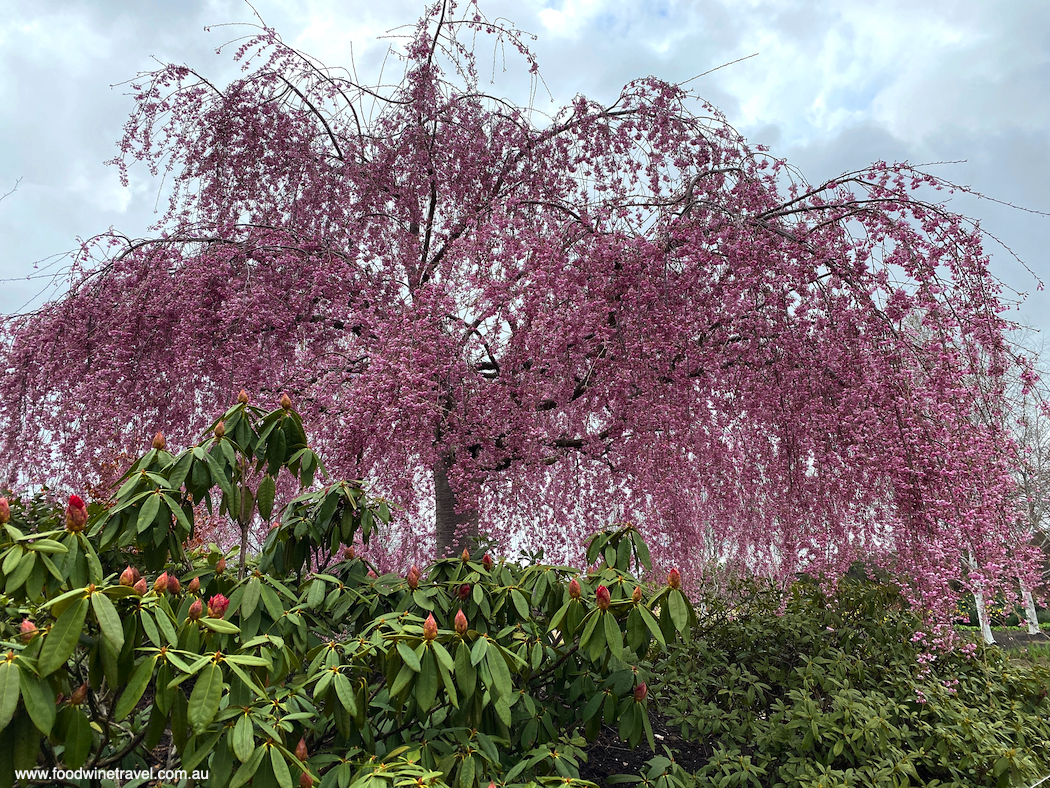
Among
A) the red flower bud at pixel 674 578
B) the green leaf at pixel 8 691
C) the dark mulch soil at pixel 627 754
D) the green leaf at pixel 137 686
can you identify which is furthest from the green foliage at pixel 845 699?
the green leaf at pixel 8 691

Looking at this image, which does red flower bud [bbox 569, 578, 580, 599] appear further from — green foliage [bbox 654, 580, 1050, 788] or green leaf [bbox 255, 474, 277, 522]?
green foliage [bbox 654, 580, 1050, 788]

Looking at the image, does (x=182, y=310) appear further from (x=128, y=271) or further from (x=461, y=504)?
(x=461, y=504)

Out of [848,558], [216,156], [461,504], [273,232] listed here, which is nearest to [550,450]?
[461,504]

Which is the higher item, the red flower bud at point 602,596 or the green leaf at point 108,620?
the green leaf at point 108,620

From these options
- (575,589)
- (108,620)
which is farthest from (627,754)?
(108,620)

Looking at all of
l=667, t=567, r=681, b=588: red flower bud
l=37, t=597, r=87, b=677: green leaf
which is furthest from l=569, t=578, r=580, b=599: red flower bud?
l=37, t=597, r=87, b=677: green leaf

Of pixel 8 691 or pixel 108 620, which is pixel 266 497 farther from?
pixel 8 691

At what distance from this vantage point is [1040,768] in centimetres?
265

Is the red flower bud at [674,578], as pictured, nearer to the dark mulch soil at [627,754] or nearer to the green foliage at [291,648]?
the green foliage at [291,648]

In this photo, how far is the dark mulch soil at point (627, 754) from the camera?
9.69 ft

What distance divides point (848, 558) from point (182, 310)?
4728mm

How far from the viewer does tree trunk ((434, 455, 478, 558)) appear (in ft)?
15.5

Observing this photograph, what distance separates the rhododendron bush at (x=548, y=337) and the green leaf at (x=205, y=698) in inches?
80.8

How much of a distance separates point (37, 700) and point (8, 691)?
0.06 meters
